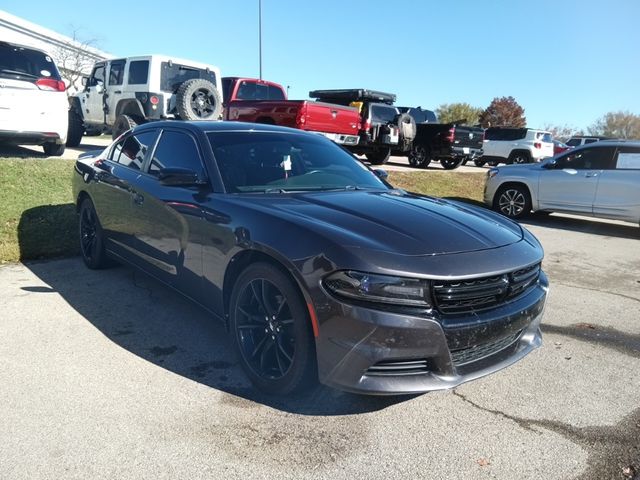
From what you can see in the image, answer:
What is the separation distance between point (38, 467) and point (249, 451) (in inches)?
38.1

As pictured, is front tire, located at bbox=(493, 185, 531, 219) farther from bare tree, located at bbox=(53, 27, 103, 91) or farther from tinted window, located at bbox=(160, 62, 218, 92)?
bare tree, located at bbox=(53, 27, 103, 91)

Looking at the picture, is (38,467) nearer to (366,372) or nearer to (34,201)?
(366,372)

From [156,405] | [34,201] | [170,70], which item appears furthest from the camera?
[170,70]

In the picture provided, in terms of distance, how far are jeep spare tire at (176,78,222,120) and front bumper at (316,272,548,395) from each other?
852 centimetres

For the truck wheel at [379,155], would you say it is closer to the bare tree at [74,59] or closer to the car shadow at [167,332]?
the car shadow at [167,332]

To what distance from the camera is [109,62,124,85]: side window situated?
37.9 feet

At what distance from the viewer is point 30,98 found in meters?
8.34

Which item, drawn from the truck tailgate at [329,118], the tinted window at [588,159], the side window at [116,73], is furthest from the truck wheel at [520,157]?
the side window at [116,73]

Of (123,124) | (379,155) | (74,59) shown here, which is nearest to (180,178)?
(123,124)

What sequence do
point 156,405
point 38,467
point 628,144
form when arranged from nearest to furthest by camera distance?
1. point 38,467
2. point 156,405
3. point 628,144

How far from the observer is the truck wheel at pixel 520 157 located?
20.8m

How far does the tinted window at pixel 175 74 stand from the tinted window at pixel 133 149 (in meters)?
6.23

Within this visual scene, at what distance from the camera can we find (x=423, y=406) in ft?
10.1

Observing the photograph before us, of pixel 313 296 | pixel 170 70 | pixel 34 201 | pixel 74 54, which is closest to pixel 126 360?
pixel 313 296
